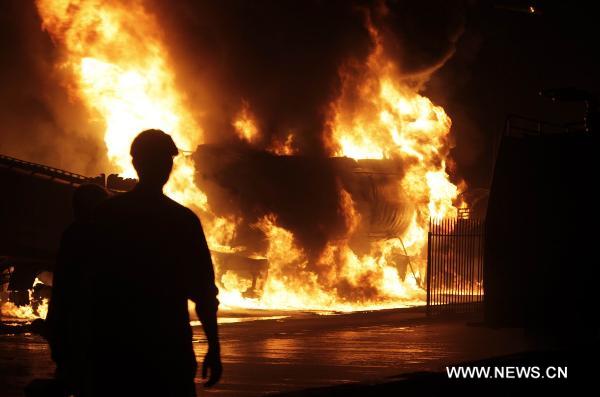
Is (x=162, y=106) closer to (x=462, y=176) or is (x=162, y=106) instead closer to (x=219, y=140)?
(x=219, y=140)

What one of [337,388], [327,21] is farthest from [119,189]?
[337,388]

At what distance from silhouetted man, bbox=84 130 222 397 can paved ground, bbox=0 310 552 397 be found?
4.63 m

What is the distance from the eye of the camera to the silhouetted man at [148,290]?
13.6 feet

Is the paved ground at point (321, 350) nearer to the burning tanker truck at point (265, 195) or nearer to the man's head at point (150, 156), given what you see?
the man's head at point (150, 156)

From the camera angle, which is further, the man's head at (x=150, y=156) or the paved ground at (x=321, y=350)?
the paved ground at (x=321, y=350)

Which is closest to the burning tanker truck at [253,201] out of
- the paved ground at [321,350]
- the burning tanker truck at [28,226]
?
the burning tanker truck at [28,226]

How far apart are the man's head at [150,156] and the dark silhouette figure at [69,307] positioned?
1.22 ft

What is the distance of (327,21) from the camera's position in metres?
28.0

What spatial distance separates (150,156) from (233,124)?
21912mm

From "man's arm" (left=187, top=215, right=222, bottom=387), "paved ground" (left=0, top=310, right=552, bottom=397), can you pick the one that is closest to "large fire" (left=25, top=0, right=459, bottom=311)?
"paved ground" (left=0, top=310, right=552, bottom=397)

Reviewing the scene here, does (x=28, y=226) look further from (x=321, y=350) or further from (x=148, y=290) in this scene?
(x=148, y=290)

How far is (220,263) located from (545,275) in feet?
31.3

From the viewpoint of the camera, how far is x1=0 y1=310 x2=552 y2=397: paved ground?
385 inches

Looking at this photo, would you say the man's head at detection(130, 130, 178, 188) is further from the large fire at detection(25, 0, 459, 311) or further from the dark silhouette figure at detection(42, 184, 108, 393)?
the large fire at detection(25, 0, 459, 311)
